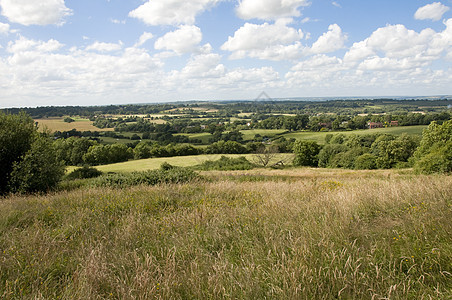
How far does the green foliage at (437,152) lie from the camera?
32969 millimetres

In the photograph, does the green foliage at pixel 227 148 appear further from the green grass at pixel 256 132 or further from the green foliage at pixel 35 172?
the green foliage at pixel 35 172

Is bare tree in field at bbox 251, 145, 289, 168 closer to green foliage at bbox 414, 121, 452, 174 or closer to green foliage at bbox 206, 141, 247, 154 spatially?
green foliage at bbox 206, 141, 247, 154

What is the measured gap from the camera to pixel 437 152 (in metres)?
34.9

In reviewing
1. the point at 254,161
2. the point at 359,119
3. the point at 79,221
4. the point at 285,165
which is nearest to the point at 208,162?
the point at 254,161

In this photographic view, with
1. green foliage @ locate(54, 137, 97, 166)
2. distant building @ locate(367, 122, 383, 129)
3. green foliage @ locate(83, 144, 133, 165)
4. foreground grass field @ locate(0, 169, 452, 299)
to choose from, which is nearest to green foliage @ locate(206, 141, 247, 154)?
green foliage @ locate(83, 144, 133, 165)

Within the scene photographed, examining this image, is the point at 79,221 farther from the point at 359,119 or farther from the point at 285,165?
the point at 359,119

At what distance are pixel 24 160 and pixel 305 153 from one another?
191 feet

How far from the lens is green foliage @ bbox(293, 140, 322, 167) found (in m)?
63.9

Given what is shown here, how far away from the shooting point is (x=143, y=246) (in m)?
3.74

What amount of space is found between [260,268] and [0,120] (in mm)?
23512

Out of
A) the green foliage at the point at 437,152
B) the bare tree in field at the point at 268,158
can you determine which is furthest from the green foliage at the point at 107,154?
the green foliage at the point at 437,152

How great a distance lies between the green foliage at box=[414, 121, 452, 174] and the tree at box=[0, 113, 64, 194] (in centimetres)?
3736

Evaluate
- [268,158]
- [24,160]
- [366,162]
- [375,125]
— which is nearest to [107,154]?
[268,158]

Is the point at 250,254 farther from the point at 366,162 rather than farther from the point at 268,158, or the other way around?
the point at 366,162
